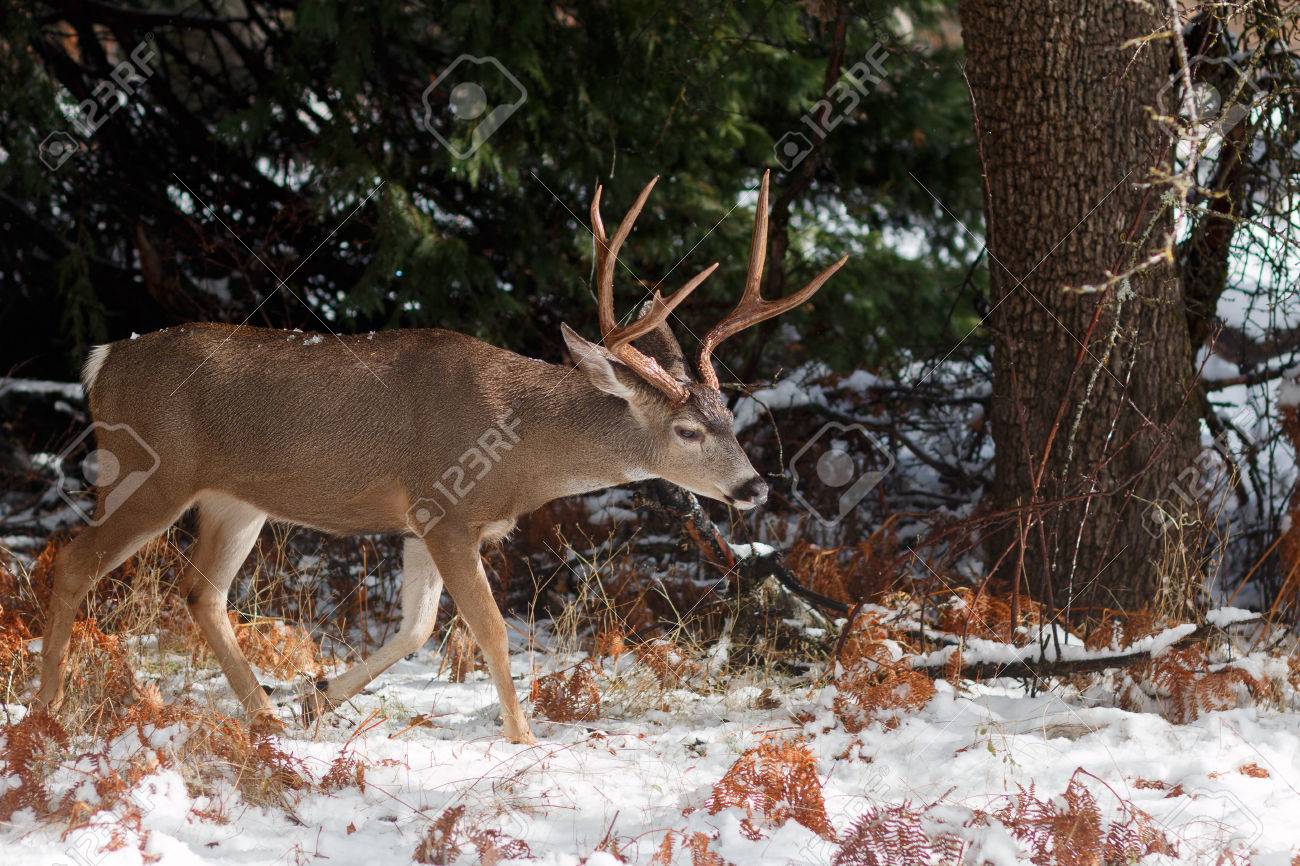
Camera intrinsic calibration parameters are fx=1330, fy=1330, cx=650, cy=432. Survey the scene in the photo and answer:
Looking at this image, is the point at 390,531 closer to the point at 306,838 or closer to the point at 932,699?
the point at 306,838

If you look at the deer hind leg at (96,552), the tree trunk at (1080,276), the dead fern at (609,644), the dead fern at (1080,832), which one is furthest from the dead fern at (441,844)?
the tree trunk at (1080,276)

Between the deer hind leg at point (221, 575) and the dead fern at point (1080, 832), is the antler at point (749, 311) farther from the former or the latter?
the dead fern at point (1080, 832)

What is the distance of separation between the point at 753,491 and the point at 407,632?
1688 mm

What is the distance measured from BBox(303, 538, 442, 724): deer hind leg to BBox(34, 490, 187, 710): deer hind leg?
975mm

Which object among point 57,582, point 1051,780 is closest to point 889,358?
point 1051,780

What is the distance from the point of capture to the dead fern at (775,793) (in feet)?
13.5

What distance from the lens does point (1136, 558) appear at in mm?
6488

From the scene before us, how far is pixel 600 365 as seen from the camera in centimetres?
545

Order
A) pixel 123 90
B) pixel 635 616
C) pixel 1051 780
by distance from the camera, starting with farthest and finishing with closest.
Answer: pixel 123 90 → pixel 635 616 → pixel 1051 780

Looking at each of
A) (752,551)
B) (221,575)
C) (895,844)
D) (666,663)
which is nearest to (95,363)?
(221,575)

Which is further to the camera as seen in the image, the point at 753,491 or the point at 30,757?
the point at 753,491

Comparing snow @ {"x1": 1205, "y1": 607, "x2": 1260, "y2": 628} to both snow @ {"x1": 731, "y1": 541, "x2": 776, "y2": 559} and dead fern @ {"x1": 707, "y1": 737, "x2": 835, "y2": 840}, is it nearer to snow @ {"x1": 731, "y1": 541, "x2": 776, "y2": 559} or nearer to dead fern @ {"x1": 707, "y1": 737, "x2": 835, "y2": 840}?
snow @ {"x1": 731, "y1": 541, "x2": 776, "y2": 559}

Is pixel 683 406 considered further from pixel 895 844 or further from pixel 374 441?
pixel 895 844

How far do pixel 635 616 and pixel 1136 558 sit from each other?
2.51 m
